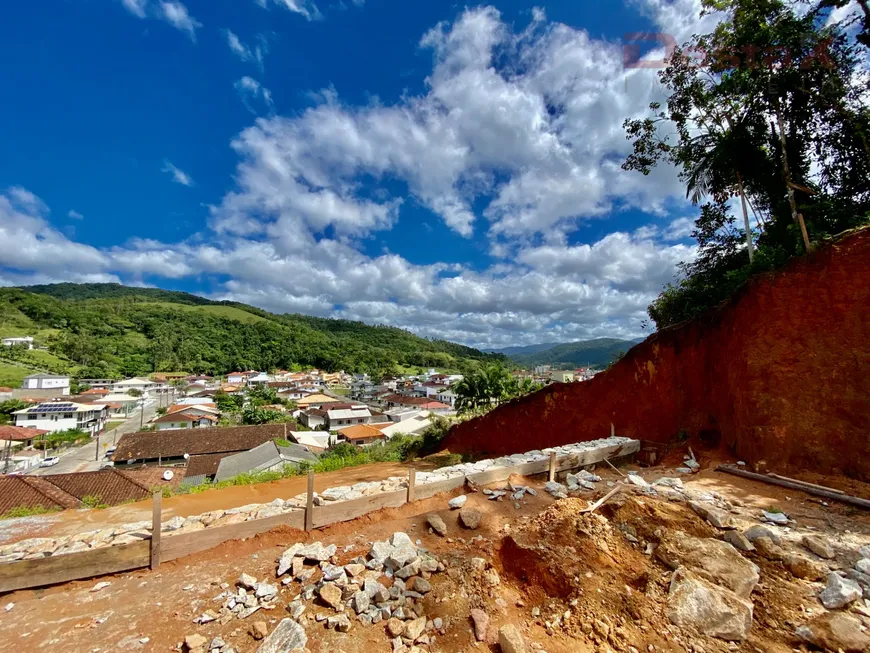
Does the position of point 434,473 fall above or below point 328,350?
below

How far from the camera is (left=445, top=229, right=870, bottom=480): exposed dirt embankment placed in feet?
21.4

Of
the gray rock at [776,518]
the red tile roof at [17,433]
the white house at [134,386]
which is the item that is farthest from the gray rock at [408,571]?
the white house at [134,386]

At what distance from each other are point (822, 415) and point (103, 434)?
57.9 m

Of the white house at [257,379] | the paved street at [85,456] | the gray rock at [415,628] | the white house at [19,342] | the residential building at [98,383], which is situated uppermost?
the white house at [19,342]

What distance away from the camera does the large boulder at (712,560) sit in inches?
142

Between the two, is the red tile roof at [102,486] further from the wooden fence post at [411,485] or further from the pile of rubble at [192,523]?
the wooden fence post at [411,485]

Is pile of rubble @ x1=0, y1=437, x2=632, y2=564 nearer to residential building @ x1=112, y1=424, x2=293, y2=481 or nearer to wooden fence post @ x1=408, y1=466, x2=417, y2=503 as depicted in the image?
wooden fence post @ x1=408, y1=466, x2=417, y2=503

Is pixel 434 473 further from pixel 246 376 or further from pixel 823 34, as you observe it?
pixel 246 376

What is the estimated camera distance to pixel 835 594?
3.29 m

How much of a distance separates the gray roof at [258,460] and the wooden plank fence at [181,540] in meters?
13.3

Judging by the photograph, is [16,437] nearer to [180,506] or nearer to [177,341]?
[180,506]

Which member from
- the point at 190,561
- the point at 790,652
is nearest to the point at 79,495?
the point at 190,561

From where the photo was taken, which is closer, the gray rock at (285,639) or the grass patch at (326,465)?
the gray rock at (285,639)

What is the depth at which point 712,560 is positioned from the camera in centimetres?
384
